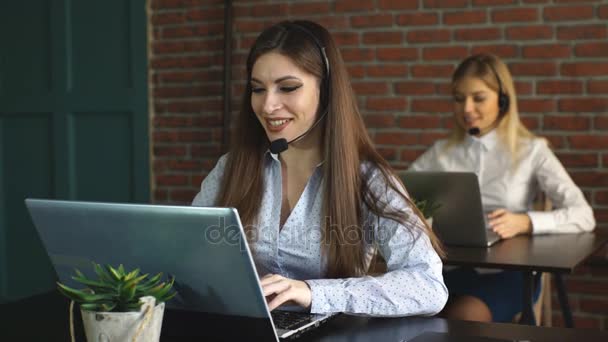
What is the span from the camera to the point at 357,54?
12.0 ft

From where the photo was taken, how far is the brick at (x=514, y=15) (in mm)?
3312

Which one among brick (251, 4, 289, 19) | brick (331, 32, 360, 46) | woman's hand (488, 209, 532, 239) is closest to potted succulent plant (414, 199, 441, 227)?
woman's hand (488, 209, 532, 239)

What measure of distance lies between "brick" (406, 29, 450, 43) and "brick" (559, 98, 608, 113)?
22.6 inches

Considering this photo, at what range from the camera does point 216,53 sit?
396 cm

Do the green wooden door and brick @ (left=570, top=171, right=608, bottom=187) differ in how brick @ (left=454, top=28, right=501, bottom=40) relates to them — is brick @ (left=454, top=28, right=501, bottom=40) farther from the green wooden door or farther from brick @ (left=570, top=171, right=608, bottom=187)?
the green wooden door

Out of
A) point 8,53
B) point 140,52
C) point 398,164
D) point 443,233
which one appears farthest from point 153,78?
point 443,233

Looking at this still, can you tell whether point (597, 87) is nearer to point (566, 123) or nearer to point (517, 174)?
point (566, 123)

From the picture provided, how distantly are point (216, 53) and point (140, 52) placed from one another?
43cm

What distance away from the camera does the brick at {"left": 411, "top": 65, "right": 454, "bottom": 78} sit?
11.4 feet

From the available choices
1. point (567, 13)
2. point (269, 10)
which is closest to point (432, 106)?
point (567, 13)

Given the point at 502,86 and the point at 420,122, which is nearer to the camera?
the point at 502,86

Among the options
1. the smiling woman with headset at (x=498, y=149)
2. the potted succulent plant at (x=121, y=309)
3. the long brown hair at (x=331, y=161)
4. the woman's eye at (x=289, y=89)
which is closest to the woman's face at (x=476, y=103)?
the smiling woman with headset at (x=498, y=149)

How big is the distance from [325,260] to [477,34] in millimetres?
1963

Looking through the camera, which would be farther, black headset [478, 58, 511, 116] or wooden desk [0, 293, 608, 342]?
black headset [478, 58, 511, 116]
